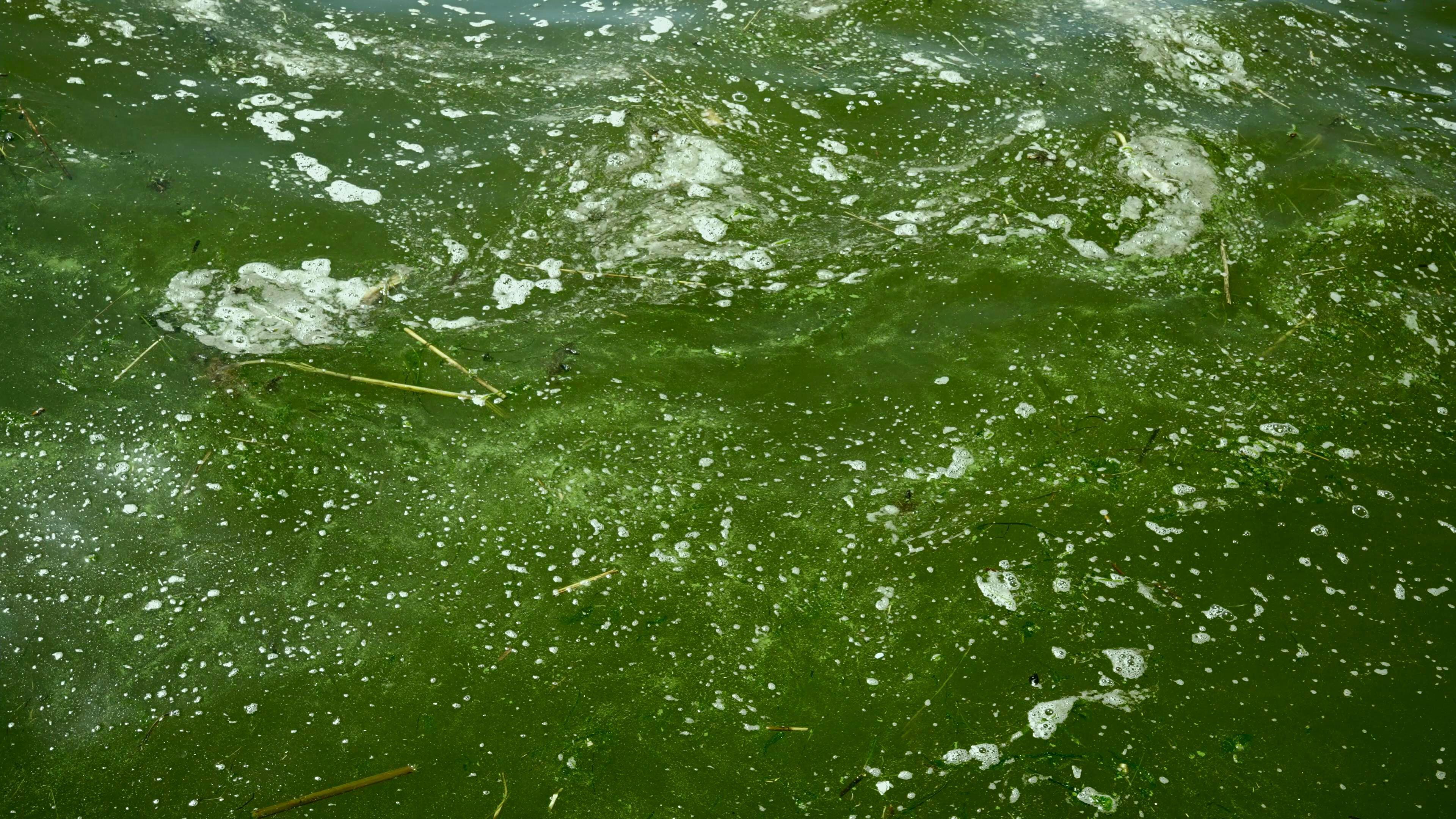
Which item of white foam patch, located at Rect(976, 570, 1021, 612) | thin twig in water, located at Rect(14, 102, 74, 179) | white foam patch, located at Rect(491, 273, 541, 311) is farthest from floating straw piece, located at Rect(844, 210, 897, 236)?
thin twig in water, located at Rect(14, 102, 74, 179)

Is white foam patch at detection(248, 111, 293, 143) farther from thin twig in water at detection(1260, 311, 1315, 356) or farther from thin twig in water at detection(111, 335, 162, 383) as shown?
thin twig in water at detection(1260, 311, 1315, 356)

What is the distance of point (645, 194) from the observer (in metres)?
3.23

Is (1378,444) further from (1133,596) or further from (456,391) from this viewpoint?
(456,391)

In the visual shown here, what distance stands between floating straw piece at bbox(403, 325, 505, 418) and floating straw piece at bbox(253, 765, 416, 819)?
3.33 feet

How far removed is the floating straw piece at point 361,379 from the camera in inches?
105

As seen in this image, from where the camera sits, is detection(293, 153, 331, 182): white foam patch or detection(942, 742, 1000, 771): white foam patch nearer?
detection(942, 742, 1000, 771): white foam patch

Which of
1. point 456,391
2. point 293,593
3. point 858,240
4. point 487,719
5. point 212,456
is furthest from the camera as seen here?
point 858,240

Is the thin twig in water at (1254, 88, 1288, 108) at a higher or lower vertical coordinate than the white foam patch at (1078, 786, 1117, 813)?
higher

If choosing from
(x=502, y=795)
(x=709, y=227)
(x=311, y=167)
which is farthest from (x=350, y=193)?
(x=502, y=795)

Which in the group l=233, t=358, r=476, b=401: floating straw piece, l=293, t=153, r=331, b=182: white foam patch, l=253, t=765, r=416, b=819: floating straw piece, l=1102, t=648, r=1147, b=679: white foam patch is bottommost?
l=253, t=765, r=416, b=819: floating straw piece

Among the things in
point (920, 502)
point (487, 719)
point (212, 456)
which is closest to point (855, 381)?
point (920, 502)

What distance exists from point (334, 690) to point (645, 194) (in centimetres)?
189

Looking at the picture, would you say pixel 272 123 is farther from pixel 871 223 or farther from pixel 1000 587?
pixel 1000 587

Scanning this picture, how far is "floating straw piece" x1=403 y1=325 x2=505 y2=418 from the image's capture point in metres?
2.66
